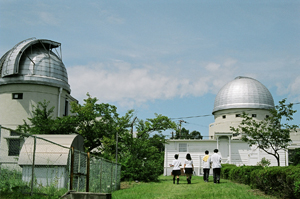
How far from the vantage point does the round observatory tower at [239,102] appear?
145ft

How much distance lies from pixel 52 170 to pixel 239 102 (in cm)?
3499

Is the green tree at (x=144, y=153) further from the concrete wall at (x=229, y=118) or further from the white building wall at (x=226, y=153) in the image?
the concrete wall at (x=229, y=118)

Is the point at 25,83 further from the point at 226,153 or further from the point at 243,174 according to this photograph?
the point at 243,174

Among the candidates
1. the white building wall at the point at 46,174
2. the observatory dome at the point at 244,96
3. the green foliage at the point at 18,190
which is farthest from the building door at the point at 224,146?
the green foliage at the point at 18,190

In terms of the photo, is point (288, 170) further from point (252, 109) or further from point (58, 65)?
point (252, 109)

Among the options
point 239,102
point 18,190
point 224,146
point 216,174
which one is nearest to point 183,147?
point 224,146

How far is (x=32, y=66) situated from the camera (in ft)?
109

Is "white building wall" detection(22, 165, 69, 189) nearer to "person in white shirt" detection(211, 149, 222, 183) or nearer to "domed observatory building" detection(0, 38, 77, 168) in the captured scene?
"person in white shirt" detection(211, 149, 222, 183)

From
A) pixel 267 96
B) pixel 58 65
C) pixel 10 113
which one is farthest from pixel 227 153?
pixel 10 113

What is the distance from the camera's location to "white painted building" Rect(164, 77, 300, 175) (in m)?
37.0

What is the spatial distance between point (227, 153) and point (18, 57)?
23352mm

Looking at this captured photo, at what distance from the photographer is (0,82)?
109 ft

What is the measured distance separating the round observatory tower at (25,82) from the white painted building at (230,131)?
1322cm

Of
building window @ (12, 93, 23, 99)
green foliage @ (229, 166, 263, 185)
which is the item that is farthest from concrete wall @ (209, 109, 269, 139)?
green foliage @ (229, 166, 263, 185)
